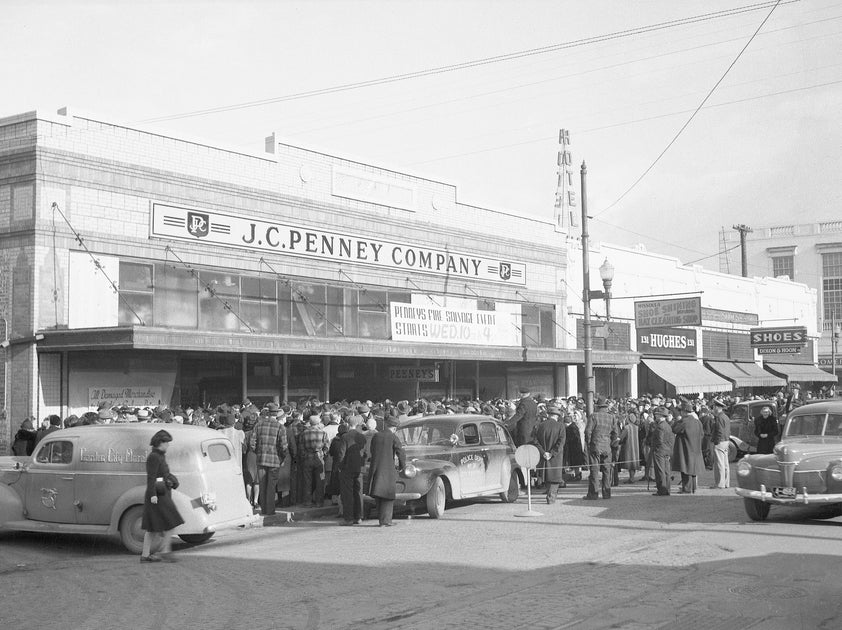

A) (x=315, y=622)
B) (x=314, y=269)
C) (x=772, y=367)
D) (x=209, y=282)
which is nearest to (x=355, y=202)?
(x=314, y=269)

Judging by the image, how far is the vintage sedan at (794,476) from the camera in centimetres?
1388

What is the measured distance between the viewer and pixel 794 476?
555 inches

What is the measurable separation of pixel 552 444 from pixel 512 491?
3.92 feet

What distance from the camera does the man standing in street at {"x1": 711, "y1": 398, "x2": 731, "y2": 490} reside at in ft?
63.5

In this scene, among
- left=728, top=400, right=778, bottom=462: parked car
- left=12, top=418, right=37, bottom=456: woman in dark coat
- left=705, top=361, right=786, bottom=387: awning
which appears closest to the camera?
left=12, top=418, right=37, bottom=456: woman in dark coat

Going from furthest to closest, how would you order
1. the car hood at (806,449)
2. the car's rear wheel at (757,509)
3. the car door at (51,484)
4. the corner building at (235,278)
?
1. the corner building at (235,278)
2. the car's rear wheel at (757,509)
3. the car hood at (806,449)
4. the car door at (51,484)

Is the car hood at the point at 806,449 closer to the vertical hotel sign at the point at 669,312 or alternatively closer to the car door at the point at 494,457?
the car door at the point at 494,457

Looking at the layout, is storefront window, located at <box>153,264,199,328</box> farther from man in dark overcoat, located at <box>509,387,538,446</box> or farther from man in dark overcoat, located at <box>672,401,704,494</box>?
man in dark overcoat, located at <box>672,401,704,494</box>

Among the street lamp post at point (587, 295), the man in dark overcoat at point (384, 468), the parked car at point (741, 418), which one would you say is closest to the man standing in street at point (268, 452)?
the man in dark overcoat at point (384, 468)

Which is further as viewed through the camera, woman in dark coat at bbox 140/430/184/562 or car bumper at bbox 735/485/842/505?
car bumper at bbox 735/485/842/505

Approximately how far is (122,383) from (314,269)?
681 cm

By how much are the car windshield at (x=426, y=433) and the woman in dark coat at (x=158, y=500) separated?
212 inches

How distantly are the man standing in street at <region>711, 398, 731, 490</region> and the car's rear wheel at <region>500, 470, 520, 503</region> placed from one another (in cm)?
423

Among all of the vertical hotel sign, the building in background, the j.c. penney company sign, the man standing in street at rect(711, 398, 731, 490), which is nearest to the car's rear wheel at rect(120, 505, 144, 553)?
the j.c. penney company sign
